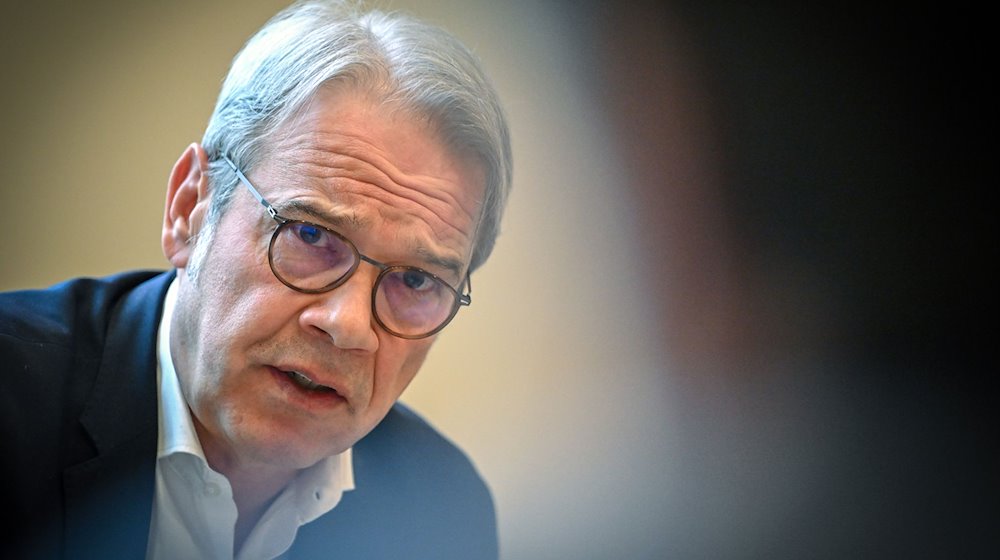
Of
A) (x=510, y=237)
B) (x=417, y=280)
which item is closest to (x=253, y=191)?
(x=417, y=280)

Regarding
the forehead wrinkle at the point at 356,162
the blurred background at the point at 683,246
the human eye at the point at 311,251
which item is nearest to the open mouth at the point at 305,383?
the human eye at the point at 311,251

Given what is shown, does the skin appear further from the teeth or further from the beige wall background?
the beige wall background

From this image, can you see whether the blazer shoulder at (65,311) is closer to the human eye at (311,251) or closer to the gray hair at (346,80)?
the gray hair at (346,80)

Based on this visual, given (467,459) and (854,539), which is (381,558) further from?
(854,539)

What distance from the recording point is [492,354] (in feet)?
4.29

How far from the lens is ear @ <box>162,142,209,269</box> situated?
3.11 feet

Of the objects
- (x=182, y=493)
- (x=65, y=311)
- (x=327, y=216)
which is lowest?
(x=182, y=493)

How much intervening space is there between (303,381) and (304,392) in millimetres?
12

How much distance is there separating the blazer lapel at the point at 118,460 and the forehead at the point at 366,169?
278mm

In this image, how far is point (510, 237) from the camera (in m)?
1.30

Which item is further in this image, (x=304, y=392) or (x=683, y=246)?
(x=683, y=246)

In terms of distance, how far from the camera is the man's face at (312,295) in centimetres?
85

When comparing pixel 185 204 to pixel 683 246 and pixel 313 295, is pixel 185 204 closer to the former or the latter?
pixel 313 295

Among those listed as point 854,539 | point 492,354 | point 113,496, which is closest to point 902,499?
point 854,539
